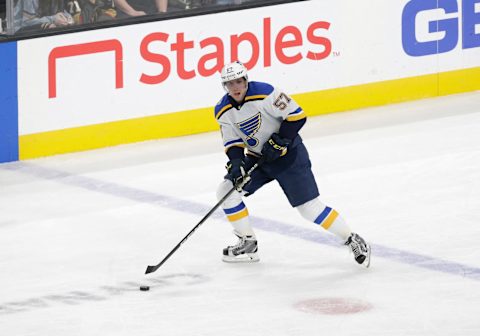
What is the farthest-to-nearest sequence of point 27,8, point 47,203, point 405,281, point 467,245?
point 27,8, point 47,203, point 467,245, point 405,281

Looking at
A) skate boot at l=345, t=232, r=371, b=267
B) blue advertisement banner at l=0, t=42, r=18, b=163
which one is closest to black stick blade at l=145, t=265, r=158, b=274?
skate boot at l=345, t=232, r=371, b=267

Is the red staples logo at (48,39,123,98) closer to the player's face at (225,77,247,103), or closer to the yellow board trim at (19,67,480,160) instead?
the yellow board trim at (19,67,480,160)

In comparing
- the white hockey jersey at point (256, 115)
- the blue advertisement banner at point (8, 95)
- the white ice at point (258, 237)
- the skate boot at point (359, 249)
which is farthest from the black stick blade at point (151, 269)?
the blue advertisement banner at point (8, 95)

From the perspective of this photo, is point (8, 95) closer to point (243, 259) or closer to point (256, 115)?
point (243, 259)

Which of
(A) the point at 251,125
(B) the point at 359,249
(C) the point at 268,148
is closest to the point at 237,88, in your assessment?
(A) the point at 251,125

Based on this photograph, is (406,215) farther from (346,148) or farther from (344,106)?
(344,106)

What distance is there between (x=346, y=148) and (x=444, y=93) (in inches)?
71.5

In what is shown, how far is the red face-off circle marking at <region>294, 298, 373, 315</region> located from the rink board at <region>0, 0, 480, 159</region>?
11.7ft

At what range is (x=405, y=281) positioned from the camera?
6.02 meters

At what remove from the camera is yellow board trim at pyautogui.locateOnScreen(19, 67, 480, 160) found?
888 cm

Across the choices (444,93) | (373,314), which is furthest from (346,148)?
(373,314)

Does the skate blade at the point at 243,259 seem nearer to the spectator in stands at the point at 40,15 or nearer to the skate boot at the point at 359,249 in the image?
the skate boot at the point at 359,249

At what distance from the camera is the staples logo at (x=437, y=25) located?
10.1 m

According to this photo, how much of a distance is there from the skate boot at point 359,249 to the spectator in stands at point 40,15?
3297 millimetres
